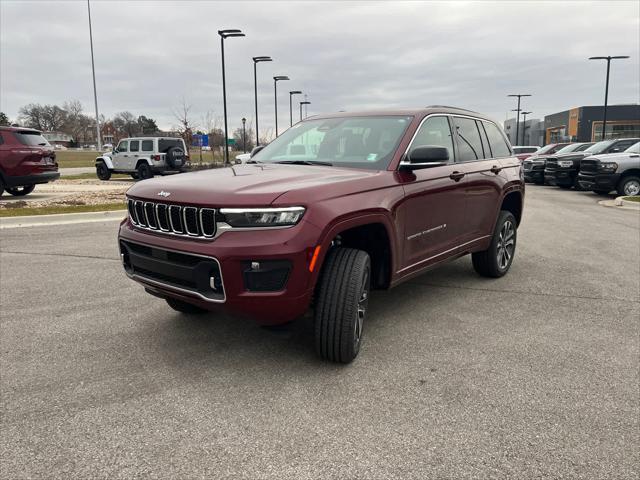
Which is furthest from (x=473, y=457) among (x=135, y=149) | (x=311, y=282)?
(x=135, y=149)

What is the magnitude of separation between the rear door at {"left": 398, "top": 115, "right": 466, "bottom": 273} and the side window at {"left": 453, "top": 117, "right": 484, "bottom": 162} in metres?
0.19

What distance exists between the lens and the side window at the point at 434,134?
13.9ft

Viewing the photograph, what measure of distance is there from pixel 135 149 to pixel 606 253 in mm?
19622

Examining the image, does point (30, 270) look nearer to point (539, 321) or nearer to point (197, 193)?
point (197, 193)

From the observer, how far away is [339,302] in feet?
10.6

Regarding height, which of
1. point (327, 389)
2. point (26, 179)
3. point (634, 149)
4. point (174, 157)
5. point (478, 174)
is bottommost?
point (327, 389)

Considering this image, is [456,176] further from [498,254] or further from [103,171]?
[103,171]

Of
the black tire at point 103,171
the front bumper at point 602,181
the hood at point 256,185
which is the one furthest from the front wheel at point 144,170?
the hood at point 256,185

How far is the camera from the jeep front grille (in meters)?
3.09

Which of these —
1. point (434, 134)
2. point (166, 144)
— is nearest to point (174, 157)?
point (166, 144)

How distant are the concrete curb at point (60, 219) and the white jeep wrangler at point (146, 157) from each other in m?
11.7

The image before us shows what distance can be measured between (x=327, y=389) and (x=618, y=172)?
1521cm

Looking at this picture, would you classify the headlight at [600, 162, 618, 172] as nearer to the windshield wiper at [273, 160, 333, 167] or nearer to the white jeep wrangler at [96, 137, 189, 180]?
the windshield wiper at [273, 160, 333, 167]

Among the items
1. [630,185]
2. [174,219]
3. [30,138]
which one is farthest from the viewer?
[630,185]
